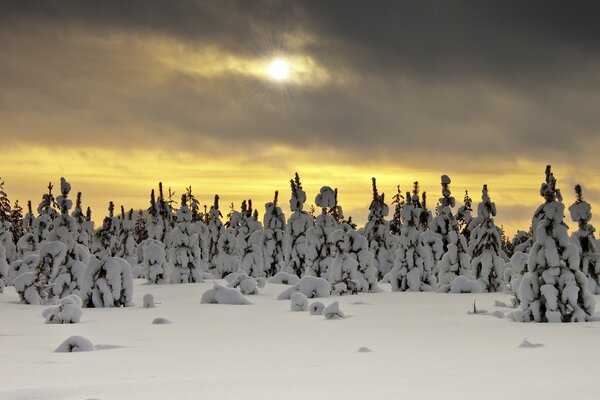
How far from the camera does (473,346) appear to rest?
11547mm

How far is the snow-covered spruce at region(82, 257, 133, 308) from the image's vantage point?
22250 millimetres

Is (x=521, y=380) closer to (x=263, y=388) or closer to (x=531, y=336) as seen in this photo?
(x=263, y=388)

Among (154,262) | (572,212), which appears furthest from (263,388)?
(154,262)

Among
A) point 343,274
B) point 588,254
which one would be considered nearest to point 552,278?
point 343,274

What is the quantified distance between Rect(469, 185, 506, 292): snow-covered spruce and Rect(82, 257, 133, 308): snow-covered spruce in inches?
591

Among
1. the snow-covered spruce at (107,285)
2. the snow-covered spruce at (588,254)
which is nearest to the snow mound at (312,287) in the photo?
the snow-covered spruce at (107,285)

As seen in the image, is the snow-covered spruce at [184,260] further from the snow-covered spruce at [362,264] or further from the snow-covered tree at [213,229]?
the snow-covered tree at [213,229]

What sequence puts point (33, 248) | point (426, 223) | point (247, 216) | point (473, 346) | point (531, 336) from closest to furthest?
point (473, 346) < point (531, 336) < point (426, 223) < point (33, 248) < point (247, 216)

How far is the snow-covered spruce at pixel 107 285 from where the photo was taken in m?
22.2

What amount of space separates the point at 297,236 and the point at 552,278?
25251 mm

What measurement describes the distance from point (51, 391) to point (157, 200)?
4612 centimetres

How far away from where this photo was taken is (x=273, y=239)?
4644 cm

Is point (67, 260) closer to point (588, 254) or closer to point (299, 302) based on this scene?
point (299, 302)

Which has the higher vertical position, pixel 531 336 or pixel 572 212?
pixel 572 212
